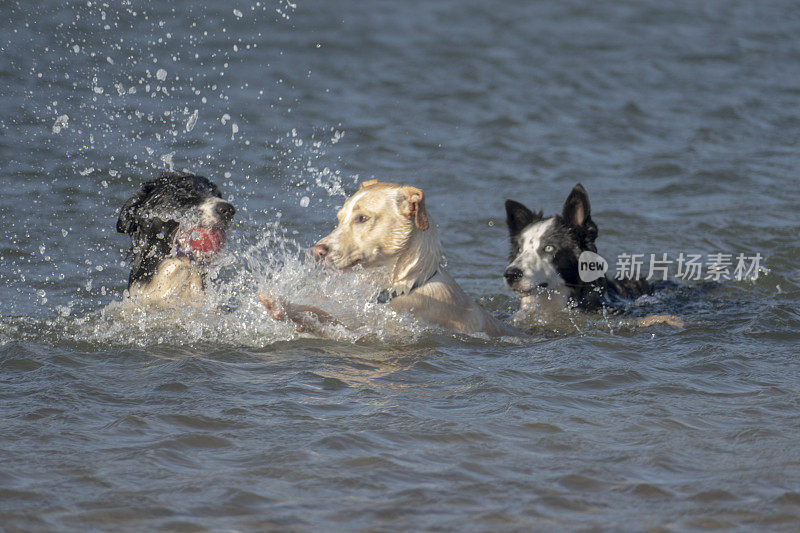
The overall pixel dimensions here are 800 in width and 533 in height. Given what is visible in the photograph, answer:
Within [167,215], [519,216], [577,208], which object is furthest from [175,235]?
[577,208]

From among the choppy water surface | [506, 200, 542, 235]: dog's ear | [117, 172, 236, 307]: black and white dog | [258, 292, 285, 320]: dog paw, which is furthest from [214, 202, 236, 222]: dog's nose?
[506, 200, 542, 235]: dog's ear

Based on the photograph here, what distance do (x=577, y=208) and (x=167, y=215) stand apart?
3095mm

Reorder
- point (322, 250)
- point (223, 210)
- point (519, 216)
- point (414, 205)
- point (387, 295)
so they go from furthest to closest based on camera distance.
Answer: point (519, 216) < point (223, 210) < point (387, 295) < point (414, 205) < point (322, 250)

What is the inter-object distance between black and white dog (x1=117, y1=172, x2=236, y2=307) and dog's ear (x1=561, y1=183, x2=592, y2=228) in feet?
8.37

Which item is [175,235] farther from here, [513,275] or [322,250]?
[513,275]

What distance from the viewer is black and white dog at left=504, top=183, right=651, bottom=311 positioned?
23.7ft

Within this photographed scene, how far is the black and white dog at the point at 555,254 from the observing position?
285 inches

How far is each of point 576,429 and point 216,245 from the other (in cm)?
317

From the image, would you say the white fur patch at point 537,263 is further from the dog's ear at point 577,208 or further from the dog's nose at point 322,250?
the dog's nose at point 322,250

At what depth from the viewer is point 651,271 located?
9766 mm

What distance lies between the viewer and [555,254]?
733 centimetres

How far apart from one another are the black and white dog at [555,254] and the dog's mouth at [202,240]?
7.13 ft

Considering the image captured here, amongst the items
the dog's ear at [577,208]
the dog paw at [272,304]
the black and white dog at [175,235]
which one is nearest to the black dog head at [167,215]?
the black and white dog at [175,235]

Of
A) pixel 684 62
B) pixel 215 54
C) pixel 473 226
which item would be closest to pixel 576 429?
pixel 473 226
